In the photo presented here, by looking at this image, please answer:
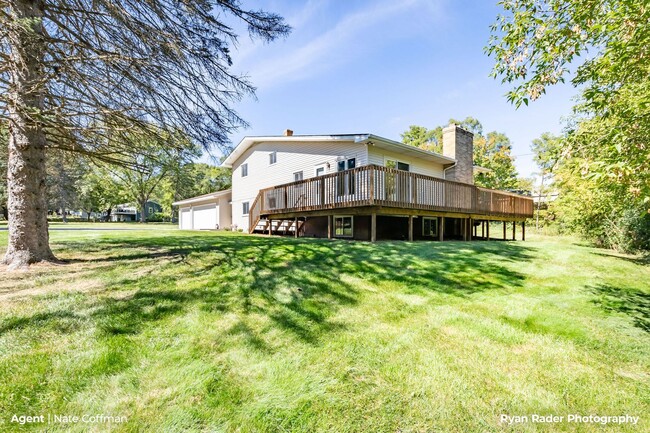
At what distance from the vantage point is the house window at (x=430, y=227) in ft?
48.1

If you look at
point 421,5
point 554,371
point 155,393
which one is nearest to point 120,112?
point 155,393

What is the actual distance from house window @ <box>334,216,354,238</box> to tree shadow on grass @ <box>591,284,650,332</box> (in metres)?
8.81

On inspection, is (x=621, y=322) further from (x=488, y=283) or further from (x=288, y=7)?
(x=288, y=7)

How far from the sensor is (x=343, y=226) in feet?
45.0

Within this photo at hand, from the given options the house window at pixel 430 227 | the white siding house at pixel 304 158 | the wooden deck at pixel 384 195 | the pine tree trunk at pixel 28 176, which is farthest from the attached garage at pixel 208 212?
the pine tree trunk at pixel 28 176

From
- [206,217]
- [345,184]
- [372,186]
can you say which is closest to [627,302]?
[372,186]

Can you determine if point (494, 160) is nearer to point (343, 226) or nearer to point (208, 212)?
point (343, 226)

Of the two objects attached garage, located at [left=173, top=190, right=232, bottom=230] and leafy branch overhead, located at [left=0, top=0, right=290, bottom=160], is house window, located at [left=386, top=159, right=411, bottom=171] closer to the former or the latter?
leafy branch overhead, located at [left=0, top=0, right=290, bottom=160]

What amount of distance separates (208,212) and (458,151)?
1933 cm

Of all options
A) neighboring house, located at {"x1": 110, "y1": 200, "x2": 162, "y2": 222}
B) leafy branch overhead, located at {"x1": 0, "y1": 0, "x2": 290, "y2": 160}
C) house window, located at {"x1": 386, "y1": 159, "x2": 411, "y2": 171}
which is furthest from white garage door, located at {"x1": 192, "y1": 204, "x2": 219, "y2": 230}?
neighboring house, located at {"x1": 110, "y1": 200, "x2": 162, "y2": 222}

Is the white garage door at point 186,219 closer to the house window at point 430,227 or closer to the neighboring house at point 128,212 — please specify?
the house window at point 430,227

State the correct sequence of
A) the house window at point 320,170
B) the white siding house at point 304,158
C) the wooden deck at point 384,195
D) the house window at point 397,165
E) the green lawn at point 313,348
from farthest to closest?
the house window at point 320,170 → the house window at point 397,165 → the white siding house at point 304,158 → the wooden deck at point 384,195 → the green lawn at point 313,348

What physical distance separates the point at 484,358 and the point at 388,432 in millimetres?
1580

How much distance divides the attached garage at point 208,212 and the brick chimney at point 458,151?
15.8m
